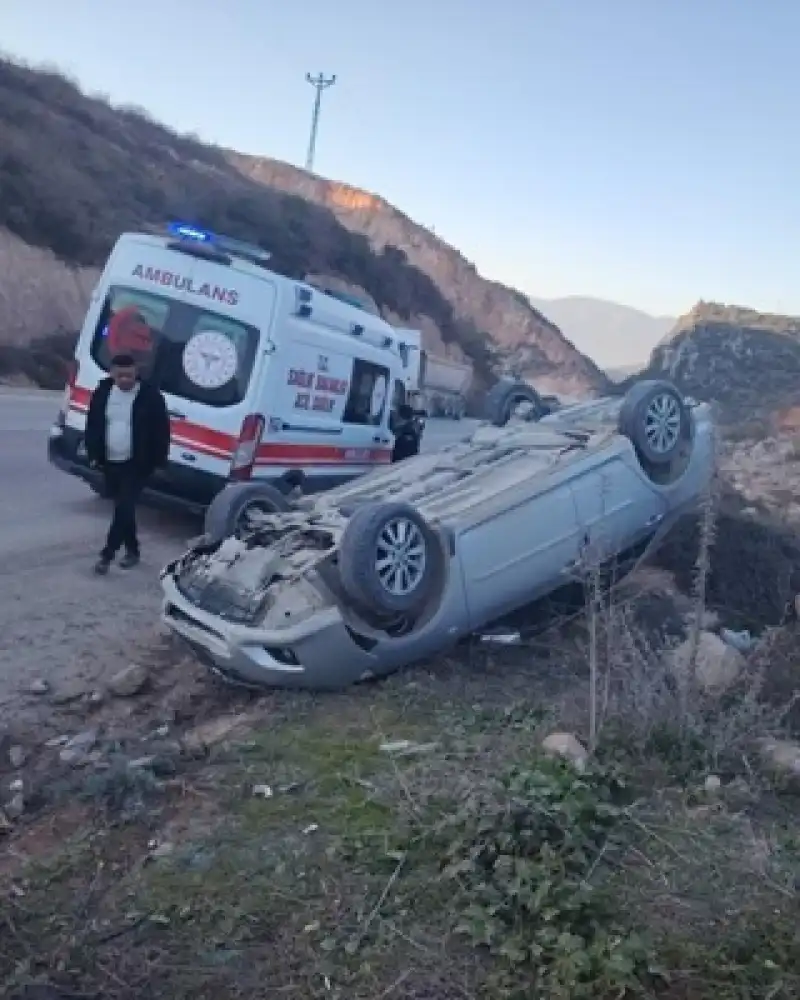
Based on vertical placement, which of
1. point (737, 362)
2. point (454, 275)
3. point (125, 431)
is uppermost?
point (454, 275)

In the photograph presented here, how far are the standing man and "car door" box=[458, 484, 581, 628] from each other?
2609mm

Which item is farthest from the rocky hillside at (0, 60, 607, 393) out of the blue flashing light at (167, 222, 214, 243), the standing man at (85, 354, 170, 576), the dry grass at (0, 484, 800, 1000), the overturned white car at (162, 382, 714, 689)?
the dry grass at (0, 484, 800, 1000)

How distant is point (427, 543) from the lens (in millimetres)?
6266

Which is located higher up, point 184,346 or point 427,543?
point 184,346

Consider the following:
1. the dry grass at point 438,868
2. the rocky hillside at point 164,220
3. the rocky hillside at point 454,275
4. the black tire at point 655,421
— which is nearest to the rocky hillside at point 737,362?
the rocky hillside at point 164,220

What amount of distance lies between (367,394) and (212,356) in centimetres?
192

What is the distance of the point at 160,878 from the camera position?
12.5 feet

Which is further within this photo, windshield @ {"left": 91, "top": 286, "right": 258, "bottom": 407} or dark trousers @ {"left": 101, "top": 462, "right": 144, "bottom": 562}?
windshield @ {"left": 91, "top": 286, "right": 258, "bottom": 407}

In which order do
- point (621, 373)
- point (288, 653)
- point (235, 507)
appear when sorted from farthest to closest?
point (621, 373), point (235, 507), point (288, 653)

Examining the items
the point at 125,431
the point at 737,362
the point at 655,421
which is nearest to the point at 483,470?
the point at 655,421

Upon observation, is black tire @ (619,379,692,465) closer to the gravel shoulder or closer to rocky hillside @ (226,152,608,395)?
the gravel shoulder

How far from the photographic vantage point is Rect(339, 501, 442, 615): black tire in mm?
5887

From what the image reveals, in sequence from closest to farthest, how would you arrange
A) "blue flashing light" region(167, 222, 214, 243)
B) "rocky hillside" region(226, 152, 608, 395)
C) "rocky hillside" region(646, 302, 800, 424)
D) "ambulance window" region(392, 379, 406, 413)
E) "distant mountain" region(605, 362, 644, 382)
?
"blue flashing light" region(167, 222, 214, 243), "ambulance window" region(392, 379, 406, 413), "rocky hillside" region(646, 302, 800, 424), "rocky hillside" region(226, 152, 608, 395), "distant mountain" region(605, 362, 644, 382)

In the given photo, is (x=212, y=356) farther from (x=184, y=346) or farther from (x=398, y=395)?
(x=398, y=395)
